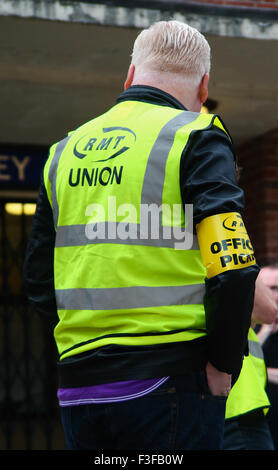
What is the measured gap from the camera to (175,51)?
7.10 feet

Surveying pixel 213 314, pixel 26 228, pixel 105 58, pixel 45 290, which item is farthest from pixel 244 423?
pixel 26 228

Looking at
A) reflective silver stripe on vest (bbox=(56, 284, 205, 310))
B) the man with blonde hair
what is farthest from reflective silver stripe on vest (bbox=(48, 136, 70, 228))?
reflective silver stripe on vest (bbox=(56, 284, 205, 310))

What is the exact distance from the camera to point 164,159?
200 cm

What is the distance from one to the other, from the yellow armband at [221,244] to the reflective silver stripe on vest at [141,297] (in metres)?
0.07

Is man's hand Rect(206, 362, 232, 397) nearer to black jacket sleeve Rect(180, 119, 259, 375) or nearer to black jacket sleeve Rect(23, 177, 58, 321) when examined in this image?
black jacket sleeve Rect(180, 119, 259, 375)

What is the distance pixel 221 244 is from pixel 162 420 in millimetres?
466

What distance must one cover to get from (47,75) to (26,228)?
219cm

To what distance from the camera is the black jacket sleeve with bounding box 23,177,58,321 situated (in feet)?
7.58

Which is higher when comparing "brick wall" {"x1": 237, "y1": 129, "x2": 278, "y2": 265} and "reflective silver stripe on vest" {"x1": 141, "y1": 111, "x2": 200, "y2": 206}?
"reflective silver stripe on vest" {"x1": 141, "y1": 111, "x2": 200, "y2": 206}

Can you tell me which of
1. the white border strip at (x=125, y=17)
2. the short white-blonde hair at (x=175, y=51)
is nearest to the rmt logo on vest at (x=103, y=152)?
the short white-blonde hair at (x=175, y=51)

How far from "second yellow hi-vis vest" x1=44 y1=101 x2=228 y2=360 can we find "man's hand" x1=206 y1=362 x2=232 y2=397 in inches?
4.0

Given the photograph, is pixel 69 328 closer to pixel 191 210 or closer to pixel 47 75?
pixel 191 210

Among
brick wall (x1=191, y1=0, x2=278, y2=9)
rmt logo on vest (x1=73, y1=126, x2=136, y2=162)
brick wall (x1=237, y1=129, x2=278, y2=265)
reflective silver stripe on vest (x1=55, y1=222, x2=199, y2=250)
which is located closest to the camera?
reflective silver stripe on vest (x1=55, y1=222, x2=199, y2=250)

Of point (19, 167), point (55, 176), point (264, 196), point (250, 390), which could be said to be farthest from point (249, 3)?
point (55, 176)
